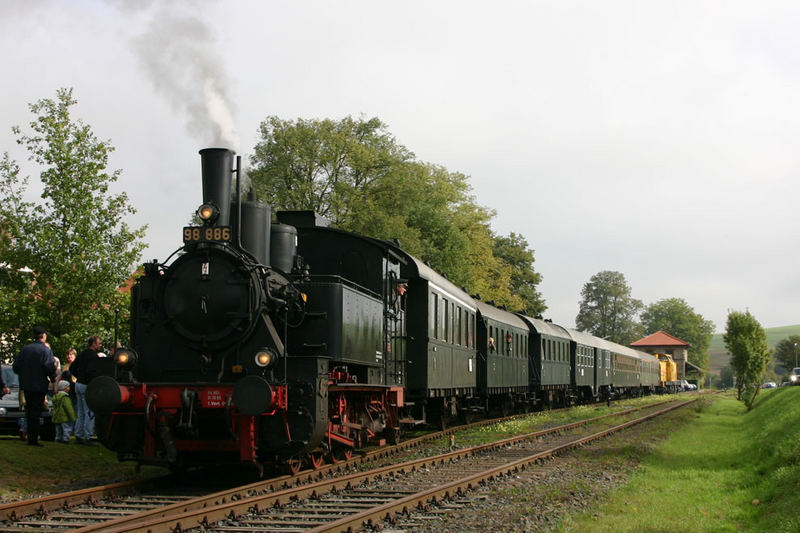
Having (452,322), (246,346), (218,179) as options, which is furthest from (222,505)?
(452,322)

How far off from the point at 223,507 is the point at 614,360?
40.4 metres

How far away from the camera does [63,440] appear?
42.8 ft

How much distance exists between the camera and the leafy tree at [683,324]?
12694cm

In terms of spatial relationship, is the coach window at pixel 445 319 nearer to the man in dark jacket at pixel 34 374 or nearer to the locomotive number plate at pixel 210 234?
the locomotive number plate at pixel 210 234

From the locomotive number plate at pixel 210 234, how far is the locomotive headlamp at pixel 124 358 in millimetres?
1555

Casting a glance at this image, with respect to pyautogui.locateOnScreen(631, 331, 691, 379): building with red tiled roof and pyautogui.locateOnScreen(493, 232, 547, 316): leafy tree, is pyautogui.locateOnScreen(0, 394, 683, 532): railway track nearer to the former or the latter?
pyautogui.locateOnScreen(493, 232, 547, 316): leafy tree

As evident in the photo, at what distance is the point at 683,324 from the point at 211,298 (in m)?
126

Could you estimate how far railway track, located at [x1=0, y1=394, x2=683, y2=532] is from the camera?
7.66 m

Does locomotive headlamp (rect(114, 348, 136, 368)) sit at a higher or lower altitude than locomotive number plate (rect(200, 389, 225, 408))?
higher

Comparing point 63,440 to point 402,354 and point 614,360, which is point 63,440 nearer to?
point 402,354

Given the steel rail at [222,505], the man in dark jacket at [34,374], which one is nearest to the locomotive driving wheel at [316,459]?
the steel rail at [222,505]

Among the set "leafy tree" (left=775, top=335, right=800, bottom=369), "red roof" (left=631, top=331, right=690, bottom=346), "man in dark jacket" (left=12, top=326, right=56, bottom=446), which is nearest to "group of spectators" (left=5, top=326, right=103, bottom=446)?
"man in dark jacket" (left=12, top=326, right=56, bottom=446)

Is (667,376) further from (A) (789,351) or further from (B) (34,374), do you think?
(B) (34,374)

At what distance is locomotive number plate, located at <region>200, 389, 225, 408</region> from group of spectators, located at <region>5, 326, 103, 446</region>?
1847 mm
